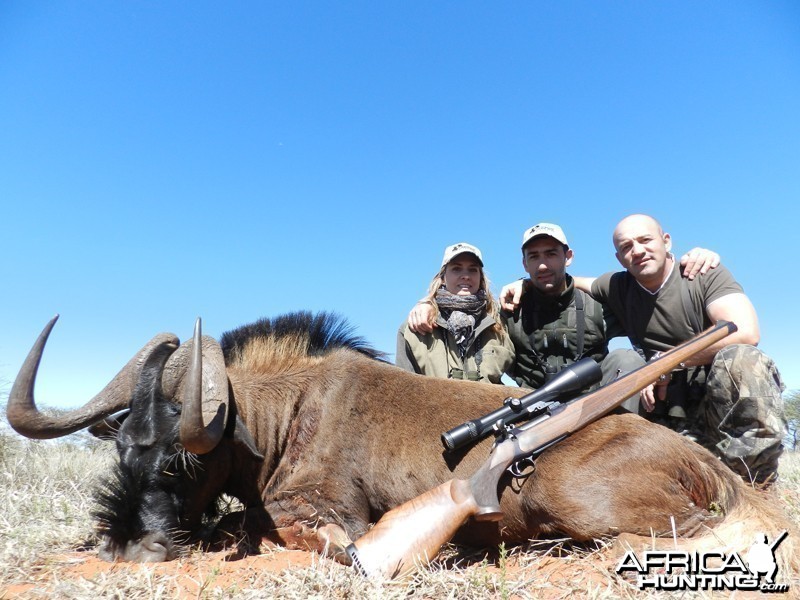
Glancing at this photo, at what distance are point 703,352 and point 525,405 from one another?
2038 millimetres

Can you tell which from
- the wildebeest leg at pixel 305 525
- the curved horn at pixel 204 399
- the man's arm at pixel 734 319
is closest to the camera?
the curved horn at pixel 204 399

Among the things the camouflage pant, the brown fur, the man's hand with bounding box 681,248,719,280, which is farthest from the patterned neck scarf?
the camouflage pant

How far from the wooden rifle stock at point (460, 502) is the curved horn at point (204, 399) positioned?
1121 mm

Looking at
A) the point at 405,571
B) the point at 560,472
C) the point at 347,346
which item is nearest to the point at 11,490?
the point at 347,346

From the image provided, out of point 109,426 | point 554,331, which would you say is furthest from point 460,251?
point 109,426

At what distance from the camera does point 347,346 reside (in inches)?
195

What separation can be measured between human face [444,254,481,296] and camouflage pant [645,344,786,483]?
254 centimetres

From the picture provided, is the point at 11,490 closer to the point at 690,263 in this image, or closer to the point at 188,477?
the point at 188,477

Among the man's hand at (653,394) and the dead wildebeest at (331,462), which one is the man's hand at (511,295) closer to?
the man's hand at (653,394)

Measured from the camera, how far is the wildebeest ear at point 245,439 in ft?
12.3

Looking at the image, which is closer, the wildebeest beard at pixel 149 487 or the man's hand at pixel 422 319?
the wildebeest beard at pixel 149 487

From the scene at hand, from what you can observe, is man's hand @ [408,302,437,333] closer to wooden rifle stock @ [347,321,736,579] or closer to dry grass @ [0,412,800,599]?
wooden rifle stock @ [347,321,736,579]

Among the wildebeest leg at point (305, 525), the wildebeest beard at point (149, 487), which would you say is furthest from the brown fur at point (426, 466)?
the wildebeest beard at point (149, 487)

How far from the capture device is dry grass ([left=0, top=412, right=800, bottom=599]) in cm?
286
